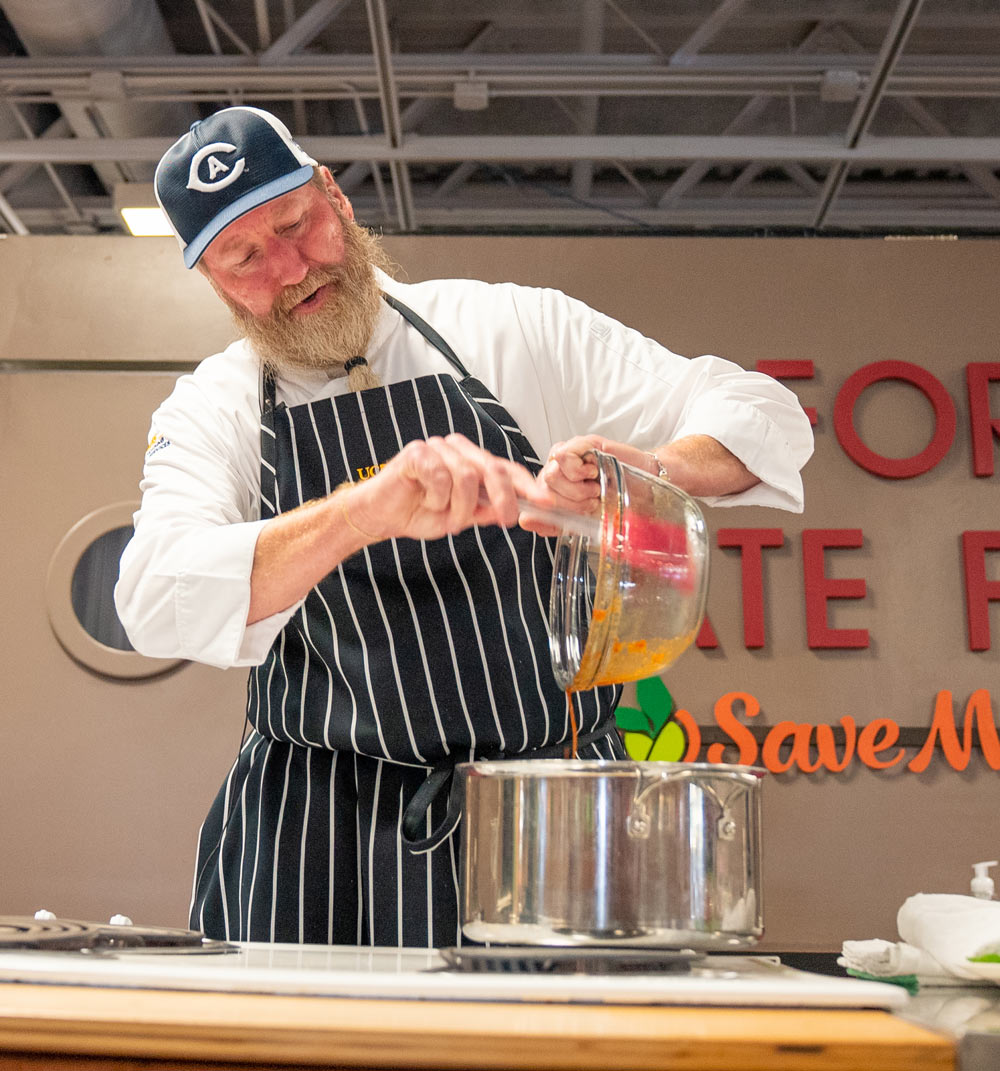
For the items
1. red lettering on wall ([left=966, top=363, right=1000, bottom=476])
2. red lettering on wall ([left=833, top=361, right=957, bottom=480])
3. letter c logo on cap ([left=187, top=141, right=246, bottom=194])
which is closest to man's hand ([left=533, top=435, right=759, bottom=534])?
letter c logo on cap ([left=187, top=141, right=246, bottom=194])

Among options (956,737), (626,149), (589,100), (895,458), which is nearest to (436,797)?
(956,737)

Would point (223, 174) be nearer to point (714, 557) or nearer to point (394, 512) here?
point (394, 512)

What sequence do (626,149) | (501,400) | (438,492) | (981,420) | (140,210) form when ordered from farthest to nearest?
(626,149) < (140,210) < (981,420) < (501,400) < (438,492)

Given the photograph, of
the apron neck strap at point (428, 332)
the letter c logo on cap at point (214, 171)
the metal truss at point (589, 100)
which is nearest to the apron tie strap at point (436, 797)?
the apron neck strap at point (428, 332)

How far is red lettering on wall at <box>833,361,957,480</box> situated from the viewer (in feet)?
8.99

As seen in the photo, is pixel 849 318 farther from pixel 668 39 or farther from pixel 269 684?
pixel 269 684

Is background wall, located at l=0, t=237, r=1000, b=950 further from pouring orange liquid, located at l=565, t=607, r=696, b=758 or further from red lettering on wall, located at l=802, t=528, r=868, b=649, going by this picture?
pouring orange liquid, located at l=565, t=607, r=696, b=758

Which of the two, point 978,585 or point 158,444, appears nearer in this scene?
point 158,444

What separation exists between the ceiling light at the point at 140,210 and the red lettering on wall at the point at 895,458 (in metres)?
1.83

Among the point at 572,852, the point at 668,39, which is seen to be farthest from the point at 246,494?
the point at 668,39

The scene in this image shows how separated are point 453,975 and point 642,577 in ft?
1.40

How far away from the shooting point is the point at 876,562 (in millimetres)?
2730

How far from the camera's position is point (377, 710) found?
126 centimetres

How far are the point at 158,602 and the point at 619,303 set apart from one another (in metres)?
1.89
